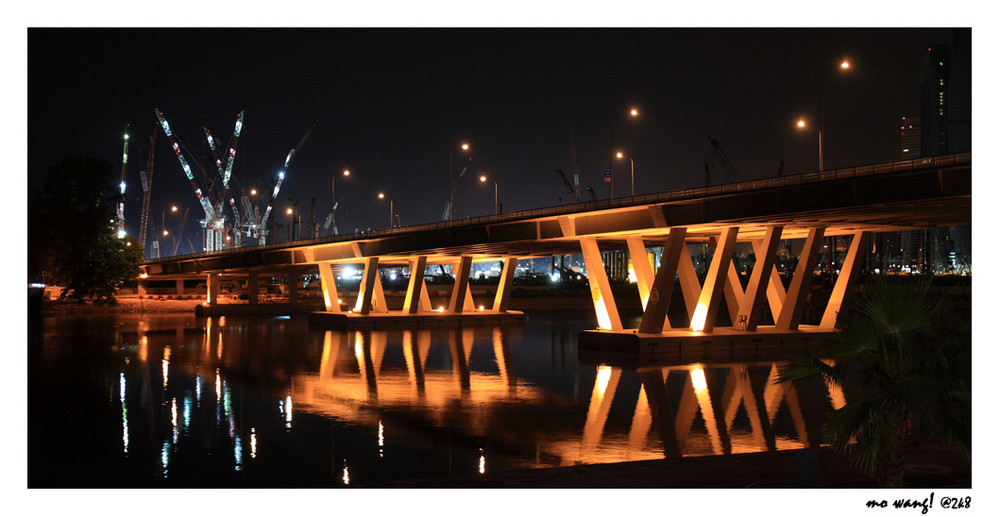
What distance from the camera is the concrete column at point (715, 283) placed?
44.4 metres

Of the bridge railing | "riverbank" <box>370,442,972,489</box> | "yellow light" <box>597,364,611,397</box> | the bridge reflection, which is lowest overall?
"yellow light" <box>597,364,611,397</box>

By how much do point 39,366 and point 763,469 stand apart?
104 feet

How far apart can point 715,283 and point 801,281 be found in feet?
18.5

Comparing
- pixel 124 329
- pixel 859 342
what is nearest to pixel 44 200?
pixel 124 329

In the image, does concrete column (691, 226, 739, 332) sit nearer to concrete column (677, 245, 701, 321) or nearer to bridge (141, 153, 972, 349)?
bridge (141, 153, 972, 349)

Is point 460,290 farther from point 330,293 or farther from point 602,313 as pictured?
point 602,313

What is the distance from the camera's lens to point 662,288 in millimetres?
44625

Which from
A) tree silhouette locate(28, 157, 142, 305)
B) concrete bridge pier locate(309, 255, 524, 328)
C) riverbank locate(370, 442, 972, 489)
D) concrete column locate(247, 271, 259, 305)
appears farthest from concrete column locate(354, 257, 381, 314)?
riverbank locate(370, 442, 972, 489)

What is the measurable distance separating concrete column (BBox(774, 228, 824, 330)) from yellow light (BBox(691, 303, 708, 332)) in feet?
16.4

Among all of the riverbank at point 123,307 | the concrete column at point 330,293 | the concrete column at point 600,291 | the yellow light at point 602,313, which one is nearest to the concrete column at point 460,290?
the concrete column at point 330,293

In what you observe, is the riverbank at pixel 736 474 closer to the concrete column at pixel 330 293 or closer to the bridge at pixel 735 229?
the bridge at pixel 735 229

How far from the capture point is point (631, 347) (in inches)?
1715

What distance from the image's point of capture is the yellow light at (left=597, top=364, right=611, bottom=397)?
30109 mm

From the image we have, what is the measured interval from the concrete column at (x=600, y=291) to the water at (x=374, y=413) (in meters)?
4.82
